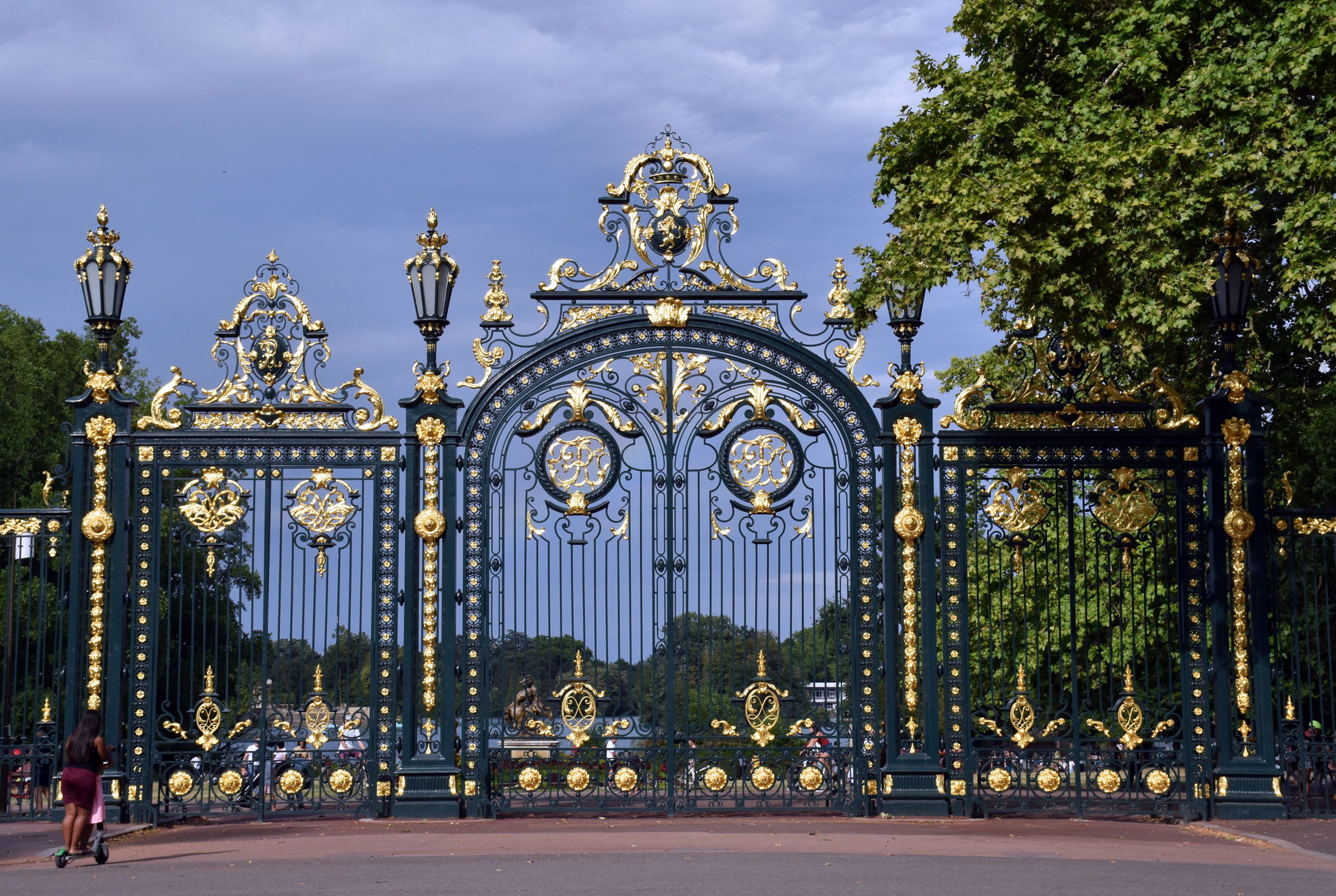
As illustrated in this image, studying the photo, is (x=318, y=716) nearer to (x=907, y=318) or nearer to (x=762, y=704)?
(x=762, y=704)

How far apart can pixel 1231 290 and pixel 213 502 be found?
9437mm

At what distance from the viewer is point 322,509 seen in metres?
12.9

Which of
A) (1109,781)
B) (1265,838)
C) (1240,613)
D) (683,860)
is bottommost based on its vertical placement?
(1265,838)

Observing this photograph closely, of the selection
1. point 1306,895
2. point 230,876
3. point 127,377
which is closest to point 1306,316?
point 1306,895

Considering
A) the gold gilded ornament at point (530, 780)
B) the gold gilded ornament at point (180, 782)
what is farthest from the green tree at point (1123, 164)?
the gold gilded ornament at point (180, 782)

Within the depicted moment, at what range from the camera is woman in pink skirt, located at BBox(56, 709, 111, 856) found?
10.3m

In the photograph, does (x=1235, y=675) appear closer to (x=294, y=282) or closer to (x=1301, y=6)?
(x=1301, y=6)

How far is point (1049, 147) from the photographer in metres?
14.1

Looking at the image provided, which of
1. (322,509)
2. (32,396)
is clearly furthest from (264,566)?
(32,396)

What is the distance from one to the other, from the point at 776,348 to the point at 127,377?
24.2m

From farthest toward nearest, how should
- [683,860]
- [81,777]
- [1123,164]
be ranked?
[1123,164]
[81,777]
[683,860]

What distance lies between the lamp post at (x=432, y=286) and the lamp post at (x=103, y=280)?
2674 mm

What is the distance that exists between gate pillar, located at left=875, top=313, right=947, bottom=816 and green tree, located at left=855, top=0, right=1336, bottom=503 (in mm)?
1298

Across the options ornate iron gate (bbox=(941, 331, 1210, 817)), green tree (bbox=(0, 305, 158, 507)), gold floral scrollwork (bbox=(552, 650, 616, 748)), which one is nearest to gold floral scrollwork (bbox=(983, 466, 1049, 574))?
ornate iron gate (bbox=(941, 331, 1210, 817))
